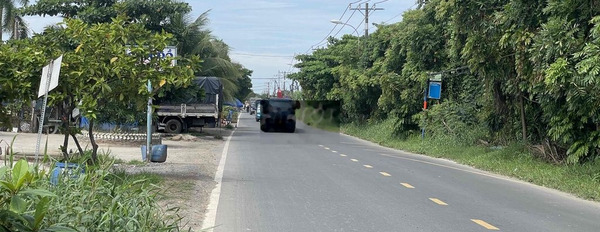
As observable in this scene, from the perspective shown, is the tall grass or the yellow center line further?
the yellow center line

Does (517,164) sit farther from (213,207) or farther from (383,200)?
(213,207)

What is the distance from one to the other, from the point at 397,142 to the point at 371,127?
696 cm

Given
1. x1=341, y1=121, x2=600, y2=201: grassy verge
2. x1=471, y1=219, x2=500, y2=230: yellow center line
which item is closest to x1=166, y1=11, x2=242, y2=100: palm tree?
x1=341, y1=121, x2=600, y2=201: grassy verge

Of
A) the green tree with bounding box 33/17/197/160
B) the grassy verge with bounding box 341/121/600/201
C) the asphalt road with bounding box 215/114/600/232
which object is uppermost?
the green tree with bounding box 33/17/197/160

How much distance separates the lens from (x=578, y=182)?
13.7 meters

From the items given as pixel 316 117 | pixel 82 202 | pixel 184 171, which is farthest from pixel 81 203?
pixel 316 117

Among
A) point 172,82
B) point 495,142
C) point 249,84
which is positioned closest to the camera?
point 172,82

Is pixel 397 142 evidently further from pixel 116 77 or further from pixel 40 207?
pixel 40 207

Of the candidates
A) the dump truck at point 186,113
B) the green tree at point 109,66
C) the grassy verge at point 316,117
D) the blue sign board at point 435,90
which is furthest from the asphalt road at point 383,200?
the dump truck at point 186,113

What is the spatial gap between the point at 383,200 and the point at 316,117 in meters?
14.8

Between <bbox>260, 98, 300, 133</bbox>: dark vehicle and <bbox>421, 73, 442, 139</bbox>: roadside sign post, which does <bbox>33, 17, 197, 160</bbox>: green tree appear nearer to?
<bbox>260, 98, 300, 133</bbox>: dark vehicle

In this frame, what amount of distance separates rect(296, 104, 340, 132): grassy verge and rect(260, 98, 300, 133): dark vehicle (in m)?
0.74

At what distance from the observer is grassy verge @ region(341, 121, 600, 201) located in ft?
44.4

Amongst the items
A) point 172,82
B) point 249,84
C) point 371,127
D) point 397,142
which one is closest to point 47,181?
point 172,82
